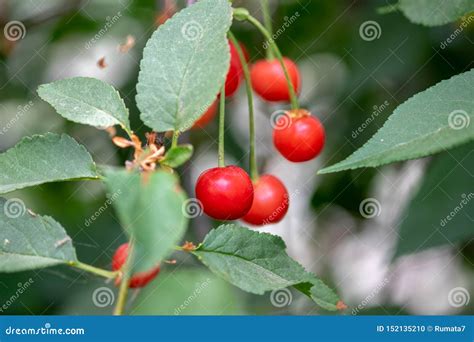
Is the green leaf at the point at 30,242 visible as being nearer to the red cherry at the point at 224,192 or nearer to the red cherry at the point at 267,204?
the red cherry at the point at 224,192

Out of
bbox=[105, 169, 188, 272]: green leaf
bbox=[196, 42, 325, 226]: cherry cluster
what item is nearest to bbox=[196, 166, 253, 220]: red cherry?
bbox=[196, 42, 325, 226]: cherry cluster

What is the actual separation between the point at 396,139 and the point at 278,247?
248 mm

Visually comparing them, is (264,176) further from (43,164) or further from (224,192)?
(43,164)

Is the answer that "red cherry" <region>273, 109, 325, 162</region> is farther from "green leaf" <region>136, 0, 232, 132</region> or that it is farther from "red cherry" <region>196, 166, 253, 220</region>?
"green leaf" <region>136, 0, 232, 132</region>

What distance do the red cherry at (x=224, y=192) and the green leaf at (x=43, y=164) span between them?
0.15 metres

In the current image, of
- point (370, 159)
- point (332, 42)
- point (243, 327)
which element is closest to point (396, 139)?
point (370, 159)

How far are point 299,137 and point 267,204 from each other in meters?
0.13

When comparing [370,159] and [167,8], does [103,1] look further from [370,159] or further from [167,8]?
→ [370,159]

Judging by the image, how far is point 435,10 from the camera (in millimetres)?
1066

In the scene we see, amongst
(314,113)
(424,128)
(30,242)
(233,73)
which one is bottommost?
(30,242)

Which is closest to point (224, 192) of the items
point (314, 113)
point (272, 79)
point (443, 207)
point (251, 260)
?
point (251, 260)

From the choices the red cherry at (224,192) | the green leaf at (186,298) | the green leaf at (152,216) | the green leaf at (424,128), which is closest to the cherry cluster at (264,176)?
the red cherry at (224,192)

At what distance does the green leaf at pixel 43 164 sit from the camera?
3.03 feet

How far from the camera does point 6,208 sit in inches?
38.2
